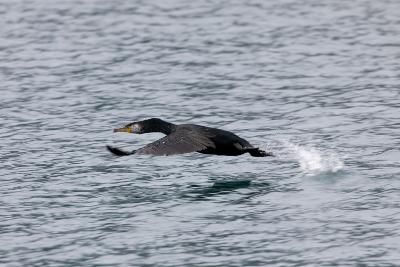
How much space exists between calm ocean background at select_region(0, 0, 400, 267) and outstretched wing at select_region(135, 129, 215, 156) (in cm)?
89

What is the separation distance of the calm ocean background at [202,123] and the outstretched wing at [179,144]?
2.93 feet

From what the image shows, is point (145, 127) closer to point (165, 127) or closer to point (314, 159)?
point (165, 127)

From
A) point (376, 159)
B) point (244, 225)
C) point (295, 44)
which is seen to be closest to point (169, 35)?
point (295, 44)

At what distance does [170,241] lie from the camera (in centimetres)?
1518

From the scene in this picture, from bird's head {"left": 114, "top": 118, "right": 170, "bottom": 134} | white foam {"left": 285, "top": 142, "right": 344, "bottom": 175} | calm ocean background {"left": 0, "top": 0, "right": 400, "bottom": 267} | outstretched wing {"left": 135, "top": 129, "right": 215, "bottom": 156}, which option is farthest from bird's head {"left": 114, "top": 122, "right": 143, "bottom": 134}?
white foam {"left": 285, "top": 142, "right": 344, "bottom": 175}

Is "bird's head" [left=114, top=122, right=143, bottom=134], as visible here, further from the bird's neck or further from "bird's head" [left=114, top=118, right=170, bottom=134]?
the bird's neck

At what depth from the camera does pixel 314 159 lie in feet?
61.9

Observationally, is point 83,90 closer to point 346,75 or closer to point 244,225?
point 346,75

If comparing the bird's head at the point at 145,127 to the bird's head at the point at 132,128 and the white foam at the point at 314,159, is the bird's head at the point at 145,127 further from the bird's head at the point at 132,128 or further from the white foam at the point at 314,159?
the white foam at the point at 314,159

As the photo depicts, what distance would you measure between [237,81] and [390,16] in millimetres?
6555

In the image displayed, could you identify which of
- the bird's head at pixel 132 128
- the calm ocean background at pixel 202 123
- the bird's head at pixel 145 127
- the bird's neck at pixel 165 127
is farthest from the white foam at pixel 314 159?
the bird's head at pixel 132 128

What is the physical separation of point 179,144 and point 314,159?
3475mm

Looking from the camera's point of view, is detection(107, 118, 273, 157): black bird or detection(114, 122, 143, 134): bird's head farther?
detection(114, 122, 143, 134): bird's head

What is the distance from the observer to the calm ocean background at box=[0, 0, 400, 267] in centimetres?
1520
